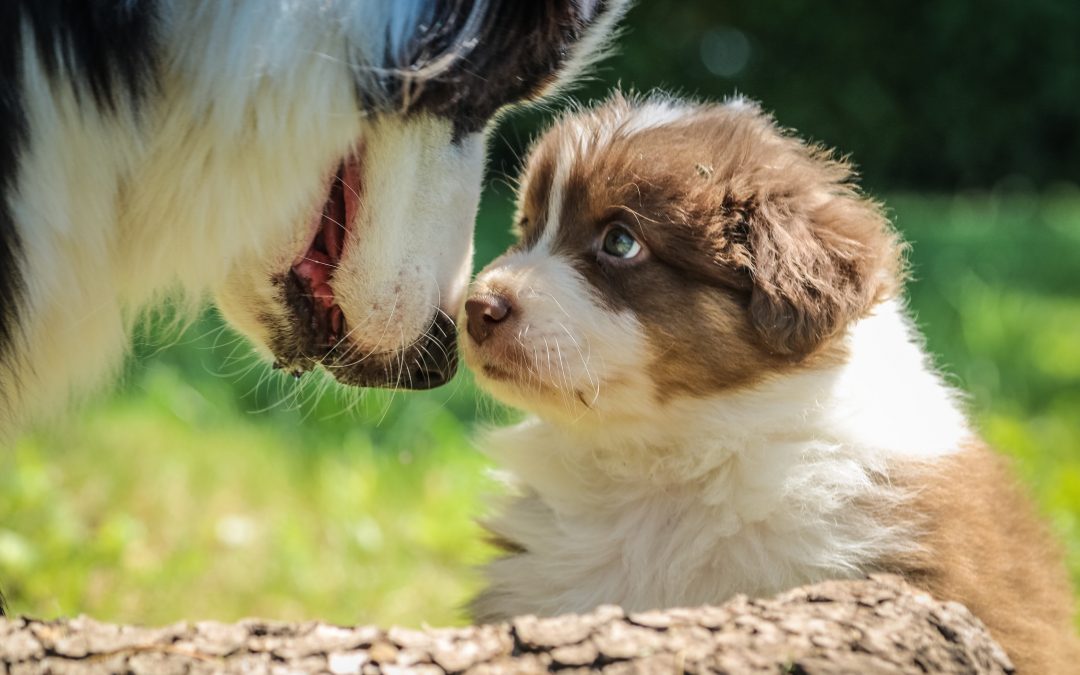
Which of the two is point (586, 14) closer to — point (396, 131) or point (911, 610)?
point (396, 131)

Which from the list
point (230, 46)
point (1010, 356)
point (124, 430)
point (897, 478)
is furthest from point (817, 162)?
point (1010, 356)

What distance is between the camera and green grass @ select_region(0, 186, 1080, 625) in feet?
11.6

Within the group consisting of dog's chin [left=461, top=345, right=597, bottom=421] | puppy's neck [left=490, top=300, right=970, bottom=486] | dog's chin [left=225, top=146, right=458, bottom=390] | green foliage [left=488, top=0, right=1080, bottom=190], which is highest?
green foliage [left=488, top=0, right=1080, bottom=190]

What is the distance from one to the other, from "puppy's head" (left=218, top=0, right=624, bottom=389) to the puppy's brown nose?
0.11 meters

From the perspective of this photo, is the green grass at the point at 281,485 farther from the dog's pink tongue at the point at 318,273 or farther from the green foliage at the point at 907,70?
the green foliage at the point at 907,70

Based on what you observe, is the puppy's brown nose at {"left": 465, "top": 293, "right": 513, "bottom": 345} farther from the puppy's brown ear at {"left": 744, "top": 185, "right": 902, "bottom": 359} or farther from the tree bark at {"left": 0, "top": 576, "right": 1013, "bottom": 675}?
the tree bark at {"left": 0, "top": 576, "right": 1013, "bottom": 675}

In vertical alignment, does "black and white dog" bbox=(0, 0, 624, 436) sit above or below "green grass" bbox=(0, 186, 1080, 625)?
above

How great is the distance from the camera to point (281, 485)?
4.44 metres

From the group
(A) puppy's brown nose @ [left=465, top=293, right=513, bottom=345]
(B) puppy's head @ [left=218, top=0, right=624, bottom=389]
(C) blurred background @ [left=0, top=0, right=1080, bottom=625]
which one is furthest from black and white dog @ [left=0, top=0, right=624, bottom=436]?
(C) blurred background @ [left=0, top=0, right=1080, bottom=625]

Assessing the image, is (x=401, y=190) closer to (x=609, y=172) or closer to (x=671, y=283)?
(x=609, y=172)

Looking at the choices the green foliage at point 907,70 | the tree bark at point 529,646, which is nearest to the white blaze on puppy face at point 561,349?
the tree bark at point 529,646

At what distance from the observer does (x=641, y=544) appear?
2615mm

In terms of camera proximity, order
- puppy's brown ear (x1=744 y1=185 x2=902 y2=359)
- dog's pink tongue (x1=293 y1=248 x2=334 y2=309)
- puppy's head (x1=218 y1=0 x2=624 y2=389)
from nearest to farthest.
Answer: puppy's head (x1=218 y1=0 x2=624 y2=389), puppy's brown ear (x1=744 y1=185 x2=902 y2=359), dog's pink tongue (x1=293 y1=248 x2=334 y2=309)

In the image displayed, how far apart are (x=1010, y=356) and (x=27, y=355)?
4666 mm
